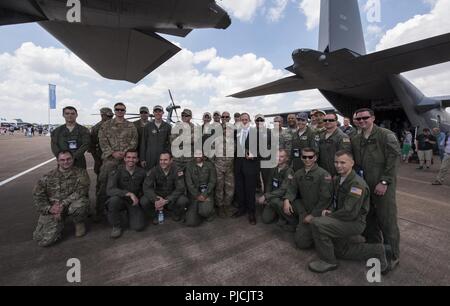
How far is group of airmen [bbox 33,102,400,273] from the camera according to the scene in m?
2.38

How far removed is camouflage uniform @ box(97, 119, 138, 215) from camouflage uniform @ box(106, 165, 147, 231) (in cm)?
31

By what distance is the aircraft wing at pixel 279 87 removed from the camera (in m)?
12.9

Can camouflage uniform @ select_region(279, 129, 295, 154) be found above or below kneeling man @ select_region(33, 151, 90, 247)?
above

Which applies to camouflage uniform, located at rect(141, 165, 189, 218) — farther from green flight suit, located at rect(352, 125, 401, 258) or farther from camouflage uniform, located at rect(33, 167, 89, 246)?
green flight suit, located at rect(352, 125, 401, 258)

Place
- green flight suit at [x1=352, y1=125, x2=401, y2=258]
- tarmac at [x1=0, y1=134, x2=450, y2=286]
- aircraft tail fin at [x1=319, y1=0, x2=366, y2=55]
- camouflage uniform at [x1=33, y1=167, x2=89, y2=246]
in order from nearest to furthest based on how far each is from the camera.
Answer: tarmac at [x1=0, y1=134, x2=450, y2=286] → green flight suit at [x1=352, y1=125, x2=401, y2=258] → camouflage uniform at [x1=33, y1=167, x2=89, y2=246] → aircraft tail fin at [x1=319, y1=0, x2=366, y2=55]

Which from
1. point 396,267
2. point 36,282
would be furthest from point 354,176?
point 36,282

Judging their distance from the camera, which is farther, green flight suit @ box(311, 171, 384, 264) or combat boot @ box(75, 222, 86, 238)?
combat boot @ box(75, 222, 86, 238)

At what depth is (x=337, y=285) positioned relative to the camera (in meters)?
2.09

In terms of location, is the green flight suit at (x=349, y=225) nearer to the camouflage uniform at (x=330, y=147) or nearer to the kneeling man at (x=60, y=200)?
the camouflage uniform at (x=330, y=147)

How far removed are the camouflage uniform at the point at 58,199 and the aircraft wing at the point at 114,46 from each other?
259cm

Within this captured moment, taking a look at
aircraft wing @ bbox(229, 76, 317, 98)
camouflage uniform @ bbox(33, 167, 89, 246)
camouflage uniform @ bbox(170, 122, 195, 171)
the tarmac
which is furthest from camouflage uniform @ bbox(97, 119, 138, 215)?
aircraft wing @ bbox(229, 76, 317, 98)

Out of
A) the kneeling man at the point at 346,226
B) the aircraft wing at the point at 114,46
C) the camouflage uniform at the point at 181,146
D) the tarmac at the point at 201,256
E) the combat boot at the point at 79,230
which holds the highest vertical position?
the aircraft wing at the point at 114,46

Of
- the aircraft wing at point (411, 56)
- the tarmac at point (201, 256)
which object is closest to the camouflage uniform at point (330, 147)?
the tarmac at point (201, 256)

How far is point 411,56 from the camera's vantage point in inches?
335
